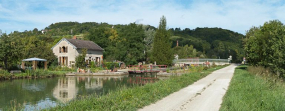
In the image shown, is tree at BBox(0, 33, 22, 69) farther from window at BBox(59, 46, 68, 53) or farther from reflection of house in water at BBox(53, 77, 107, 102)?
window at BBox(59, 46, 68, 53)

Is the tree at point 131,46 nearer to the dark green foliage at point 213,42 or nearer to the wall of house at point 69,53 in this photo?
the wall of house at point 69,53

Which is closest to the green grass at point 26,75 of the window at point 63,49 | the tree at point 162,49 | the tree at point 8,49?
the tree at point 8,49

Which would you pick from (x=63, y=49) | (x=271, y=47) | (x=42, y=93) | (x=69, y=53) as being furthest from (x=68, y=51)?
(x=271, y=47)

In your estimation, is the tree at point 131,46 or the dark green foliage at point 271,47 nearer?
the dark green foliage at point 271,47

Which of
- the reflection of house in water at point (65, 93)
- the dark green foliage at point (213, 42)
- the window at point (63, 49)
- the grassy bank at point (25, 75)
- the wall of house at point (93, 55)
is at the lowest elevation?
the reflection of house in water at point (65, 93)

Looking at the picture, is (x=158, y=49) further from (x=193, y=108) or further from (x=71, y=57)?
(x=193, y=108)

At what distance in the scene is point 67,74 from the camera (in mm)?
31922

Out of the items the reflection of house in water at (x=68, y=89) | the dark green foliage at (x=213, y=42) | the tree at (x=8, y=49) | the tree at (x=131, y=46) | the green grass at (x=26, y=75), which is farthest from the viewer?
the dark green foliage at (x=213, y=42)

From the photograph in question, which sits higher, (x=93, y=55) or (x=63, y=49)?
(x=63, y=49)

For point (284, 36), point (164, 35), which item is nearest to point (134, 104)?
point (284, 36)

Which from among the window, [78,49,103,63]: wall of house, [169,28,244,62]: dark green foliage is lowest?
[78,49,103,63]: wall of house

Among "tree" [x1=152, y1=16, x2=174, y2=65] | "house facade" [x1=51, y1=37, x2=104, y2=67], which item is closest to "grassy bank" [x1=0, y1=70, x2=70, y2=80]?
"house facade" [x1=51, y1=37, x2=104, y2=67]

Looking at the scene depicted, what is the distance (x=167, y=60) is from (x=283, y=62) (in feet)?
92.4

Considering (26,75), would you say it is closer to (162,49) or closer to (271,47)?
(162,49)
